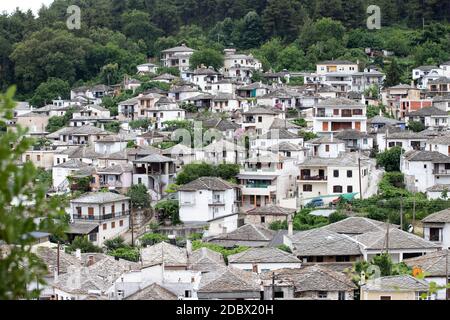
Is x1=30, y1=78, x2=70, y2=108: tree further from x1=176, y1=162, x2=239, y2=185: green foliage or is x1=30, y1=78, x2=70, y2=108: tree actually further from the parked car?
the parked car

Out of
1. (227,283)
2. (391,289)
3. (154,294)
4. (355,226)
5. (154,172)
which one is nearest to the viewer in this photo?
(391,289)

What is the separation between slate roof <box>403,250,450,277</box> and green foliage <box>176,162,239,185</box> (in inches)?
233

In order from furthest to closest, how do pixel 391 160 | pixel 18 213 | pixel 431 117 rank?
pixel 431 117 < pixel 391 160 < pixel 18 213

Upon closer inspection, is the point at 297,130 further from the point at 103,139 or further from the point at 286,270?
the point at 286,270

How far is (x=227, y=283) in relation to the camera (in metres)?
10.6

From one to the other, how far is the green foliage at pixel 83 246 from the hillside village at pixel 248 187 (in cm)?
4

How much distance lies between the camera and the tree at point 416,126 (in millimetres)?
22859

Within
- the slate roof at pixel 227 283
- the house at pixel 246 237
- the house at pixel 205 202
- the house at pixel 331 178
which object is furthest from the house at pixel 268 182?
the slate roof at pixel 227 283

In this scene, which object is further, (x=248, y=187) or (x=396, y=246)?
(x=248, y=187)

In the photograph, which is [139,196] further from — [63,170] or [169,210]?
[63,170]

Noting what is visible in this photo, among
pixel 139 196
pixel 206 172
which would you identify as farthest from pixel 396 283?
pixel 206 172

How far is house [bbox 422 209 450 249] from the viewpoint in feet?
49.6

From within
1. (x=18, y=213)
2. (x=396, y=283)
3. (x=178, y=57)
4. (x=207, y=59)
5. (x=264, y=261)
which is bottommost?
(x=264, y=261)

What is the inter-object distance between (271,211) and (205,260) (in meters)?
4.45
